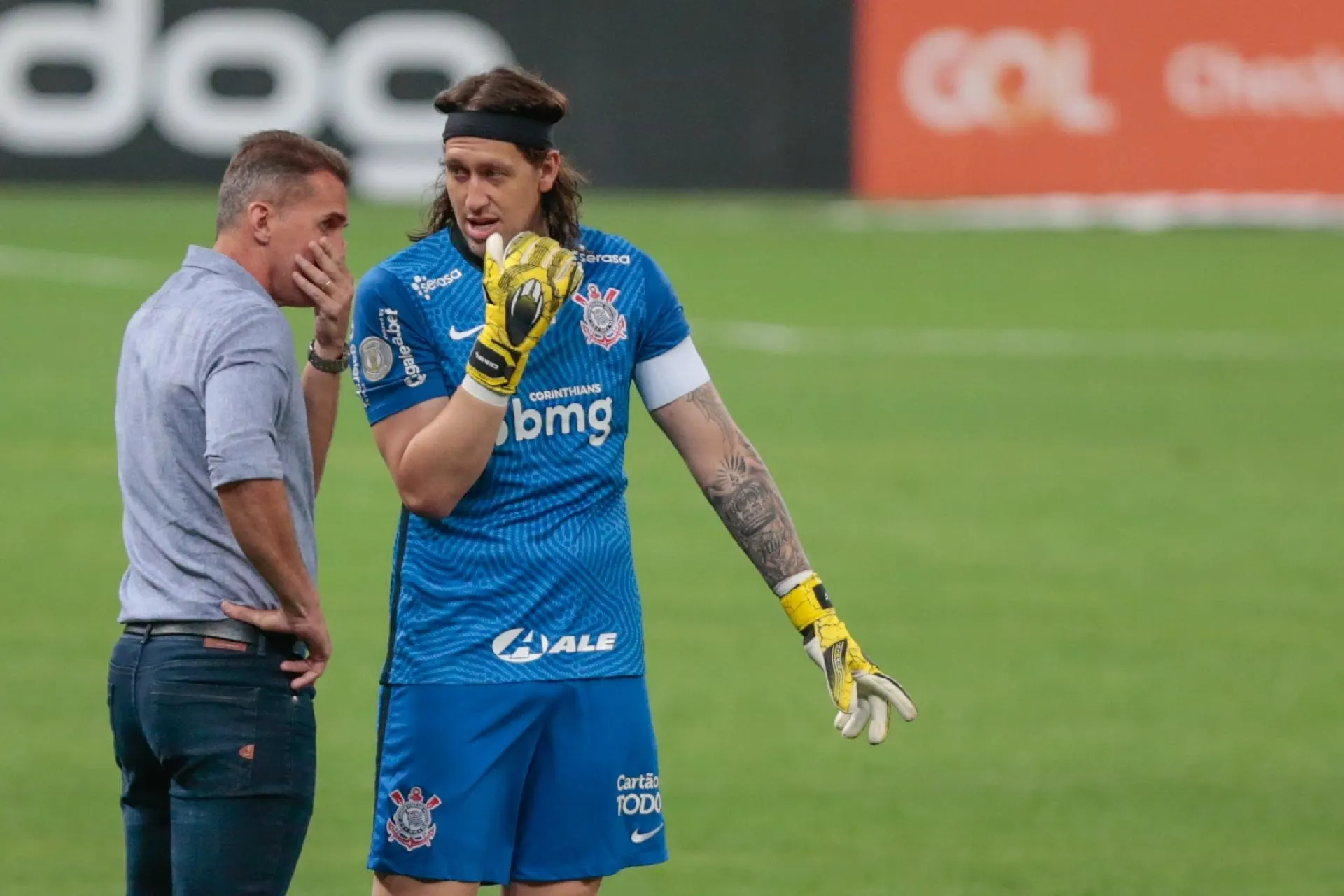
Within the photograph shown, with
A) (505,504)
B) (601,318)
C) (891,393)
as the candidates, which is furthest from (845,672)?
(891,393)

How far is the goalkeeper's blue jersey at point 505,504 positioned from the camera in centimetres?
494

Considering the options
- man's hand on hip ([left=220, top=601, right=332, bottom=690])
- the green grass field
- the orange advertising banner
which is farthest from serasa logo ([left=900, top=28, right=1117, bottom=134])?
man's hand on hip ([left=220, top=601, right=332, bottom=690])

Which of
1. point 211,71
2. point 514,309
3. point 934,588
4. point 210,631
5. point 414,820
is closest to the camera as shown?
point 514,309

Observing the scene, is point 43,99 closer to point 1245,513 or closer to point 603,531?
point 1245,513

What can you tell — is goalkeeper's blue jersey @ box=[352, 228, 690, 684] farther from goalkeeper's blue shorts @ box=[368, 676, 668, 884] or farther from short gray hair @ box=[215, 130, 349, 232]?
short gray hair @ box=[215, 130, 349, 232]

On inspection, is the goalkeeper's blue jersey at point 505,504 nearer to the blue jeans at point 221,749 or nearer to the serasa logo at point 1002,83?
the blue jeans at point 221,749

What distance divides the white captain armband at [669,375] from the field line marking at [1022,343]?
534 inches

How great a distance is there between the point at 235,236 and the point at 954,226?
22.2 meters

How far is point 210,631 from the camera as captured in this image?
483 centimetres

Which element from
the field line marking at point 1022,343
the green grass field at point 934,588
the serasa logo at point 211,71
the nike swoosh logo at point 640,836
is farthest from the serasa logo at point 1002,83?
the nike swoosh logo at point 640,836

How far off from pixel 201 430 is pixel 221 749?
67cm

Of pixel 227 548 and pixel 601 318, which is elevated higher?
pixel 601 318

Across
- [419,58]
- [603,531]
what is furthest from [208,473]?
[419,58]

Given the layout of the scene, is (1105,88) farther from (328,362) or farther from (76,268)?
(328,362)
